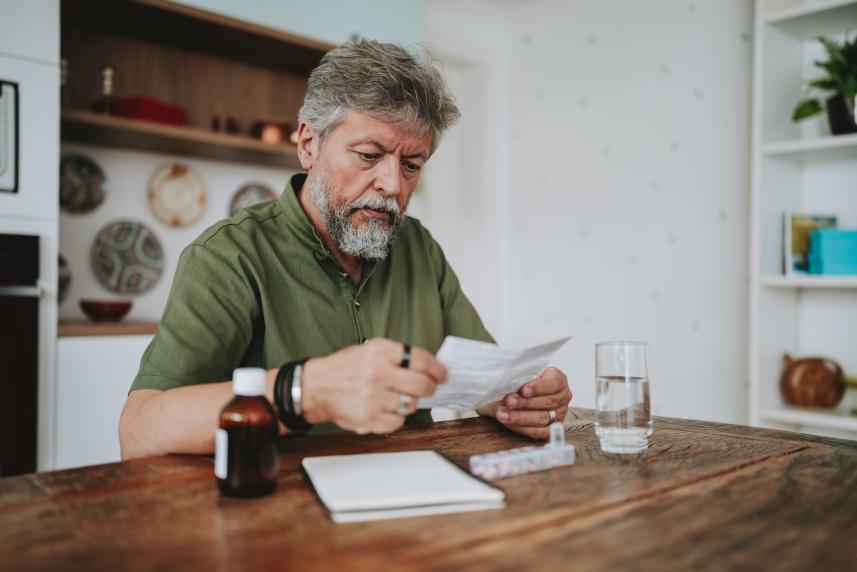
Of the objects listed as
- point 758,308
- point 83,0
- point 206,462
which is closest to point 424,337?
point 206,462

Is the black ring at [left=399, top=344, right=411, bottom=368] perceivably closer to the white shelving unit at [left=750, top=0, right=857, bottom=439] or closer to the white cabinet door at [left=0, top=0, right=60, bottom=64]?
the white cabinet door at [left=0, top=0, right=60, bottom=64]

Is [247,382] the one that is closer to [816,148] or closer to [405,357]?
[405,357]

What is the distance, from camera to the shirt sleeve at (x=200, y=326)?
115cm

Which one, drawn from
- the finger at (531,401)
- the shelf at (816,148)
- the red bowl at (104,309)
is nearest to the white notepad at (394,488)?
the finger at (531,401)

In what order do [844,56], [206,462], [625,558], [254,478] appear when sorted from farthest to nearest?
1. [844,56]
2. [206,462]
3. [254,478]
4. [625,558]

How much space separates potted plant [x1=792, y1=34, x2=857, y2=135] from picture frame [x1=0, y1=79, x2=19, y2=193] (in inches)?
109

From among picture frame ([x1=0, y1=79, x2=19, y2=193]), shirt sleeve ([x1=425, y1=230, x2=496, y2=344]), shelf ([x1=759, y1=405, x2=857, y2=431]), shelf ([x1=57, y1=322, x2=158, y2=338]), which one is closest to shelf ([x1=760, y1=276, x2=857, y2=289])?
shelf ([x1=759, y1=405, x2=857, y2=431])

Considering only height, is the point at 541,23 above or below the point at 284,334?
above

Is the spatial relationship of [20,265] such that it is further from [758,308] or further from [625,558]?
[758,308]

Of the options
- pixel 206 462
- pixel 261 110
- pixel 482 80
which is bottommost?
pixel 206 462

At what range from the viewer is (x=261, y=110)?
339cm

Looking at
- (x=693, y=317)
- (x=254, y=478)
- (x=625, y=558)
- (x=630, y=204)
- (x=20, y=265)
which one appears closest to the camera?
(x=625, y=558)

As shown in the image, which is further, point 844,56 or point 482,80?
point 482,80

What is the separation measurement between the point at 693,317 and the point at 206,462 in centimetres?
287
